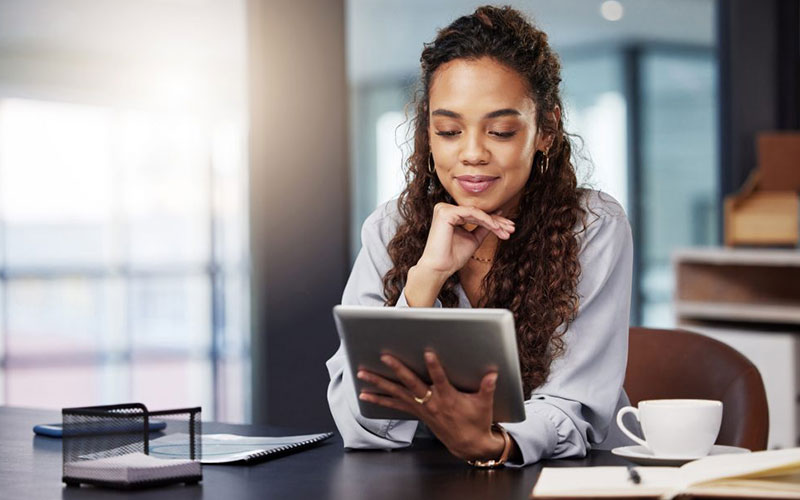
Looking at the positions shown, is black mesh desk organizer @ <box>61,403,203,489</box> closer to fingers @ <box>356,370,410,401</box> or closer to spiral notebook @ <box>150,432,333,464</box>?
spiral notebook @ <box>150,432,333,464</box>

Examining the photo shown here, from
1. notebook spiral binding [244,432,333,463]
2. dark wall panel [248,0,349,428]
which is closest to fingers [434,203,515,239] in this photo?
notebook spiral binding [244,432,333,463]

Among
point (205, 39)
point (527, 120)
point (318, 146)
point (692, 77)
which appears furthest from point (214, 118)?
point (527, 120)

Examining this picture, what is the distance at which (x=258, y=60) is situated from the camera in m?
2.84

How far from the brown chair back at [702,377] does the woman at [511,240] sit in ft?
0.41

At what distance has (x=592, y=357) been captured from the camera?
148 cm

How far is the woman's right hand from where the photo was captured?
1.52 metres

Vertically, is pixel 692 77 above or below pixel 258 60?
above

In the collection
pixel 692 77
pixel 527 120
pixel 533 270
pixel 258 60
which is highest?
pixel 692 77

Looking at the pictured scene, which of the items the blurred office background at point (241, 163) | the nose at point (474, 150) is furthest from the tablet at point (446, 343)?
the blurred office background at point (241, 163)

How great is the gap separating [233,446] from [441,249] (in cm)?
41

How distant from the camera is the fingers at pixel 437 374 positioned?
1126 millimetres

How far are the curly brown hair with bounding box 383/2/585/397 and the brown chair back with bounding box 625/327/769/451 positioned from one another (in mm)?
299

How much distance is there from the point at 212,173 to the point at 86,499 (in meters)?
7.16

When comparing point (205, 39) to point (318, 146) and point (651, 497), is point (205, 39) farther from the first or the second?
point (651, 497)
